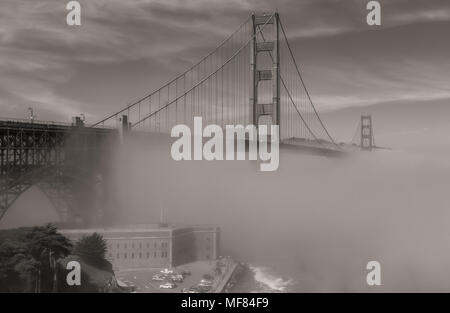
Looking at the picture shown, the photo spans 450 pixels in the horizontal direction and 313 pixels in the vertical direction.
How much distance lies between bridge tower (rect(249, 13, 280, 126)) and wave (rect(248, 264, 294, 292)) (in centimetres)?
1318

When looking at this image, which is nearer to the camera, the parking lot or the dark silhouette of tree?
the dark silhouette of tree

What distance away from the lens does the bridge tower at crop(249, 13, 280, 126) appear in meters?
46.5

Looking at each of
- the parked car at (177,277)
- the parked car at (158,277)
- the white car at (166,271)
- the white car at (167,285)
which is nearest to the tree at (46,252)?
the white car at (167,285)

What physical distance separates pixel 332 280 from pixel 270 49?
22752 millimetres

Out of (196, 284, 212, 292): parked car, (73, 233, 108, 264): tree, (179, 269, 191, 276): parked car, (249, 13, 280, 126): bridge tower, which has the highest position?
(249, 13, 280, 126): bridge tower

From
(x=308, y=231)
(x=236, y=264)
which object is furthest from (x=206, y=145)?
(x=308, y=231)

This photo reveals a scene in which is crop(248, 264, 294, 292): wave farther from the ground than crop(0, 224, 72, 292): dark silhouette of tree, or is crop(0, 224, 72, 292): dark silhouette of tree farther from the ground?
crop(0, 224, 72, 292): dark silhouette of tree

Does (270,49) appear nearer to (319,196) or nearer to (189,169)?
(189,169)

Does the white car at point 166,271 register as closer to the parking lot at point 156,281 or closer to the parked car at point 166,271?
the parked car at point 166,271


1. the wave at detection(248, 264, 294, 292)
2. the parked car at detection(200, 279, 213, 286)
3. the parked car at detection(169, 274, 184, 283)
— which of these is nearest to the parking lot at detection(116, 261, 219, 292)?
the parked car at detection(169, 274, 184, 283)

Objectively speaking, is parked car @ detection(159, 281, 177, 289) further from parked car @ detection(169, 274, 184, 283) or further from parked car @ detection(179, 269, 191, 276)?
parked car @ detection(179, 269, 191, 276)

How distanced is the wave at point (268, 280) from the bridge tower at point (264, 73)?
43.2ft

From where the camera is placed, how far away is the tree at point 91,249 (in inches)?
1297
